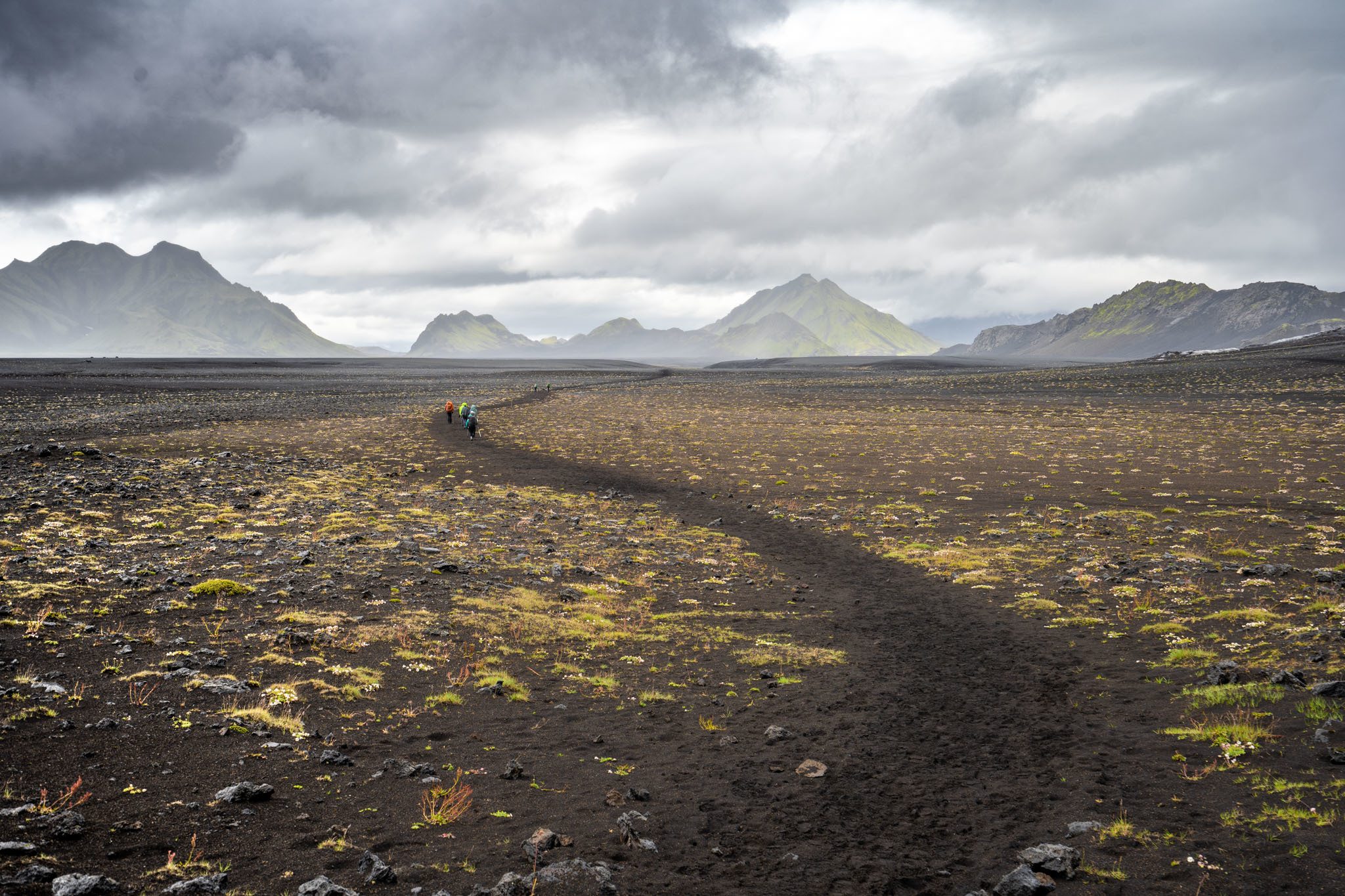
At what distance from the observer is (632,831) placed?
10273 millimetres

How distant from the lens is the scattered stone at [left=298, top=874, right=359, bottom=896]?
8.31 metres

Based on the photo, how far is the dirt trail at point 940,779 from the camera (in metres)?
9.59

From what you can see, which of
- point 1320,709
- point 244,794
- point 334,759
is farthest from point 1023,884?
point 244,794

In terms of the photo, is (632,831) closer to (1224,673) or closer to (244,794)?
(244,794)

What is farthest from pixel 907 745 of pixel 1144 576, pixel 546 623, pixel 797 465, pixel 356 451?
pixel 356 451

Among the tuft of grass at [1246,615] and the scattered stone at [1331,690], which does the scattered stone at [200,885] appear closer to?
the scattered stone at [1331,690]

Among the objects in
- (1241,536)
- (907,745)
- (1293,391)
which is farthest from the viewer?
(1293,391)

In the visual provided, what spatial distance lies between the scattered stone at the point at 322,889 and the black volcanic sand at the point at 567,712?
1.32 feet

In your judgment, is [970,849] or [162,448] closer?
[970,849]

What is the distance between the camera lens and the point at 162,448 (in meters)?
46.3

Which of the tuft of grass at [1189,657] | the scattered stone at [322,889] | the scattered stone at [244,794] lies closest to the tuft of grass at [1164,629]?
the tuft of grass at [1189,657]

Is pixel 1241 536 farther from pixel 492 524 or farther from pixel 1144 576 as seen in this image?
pixel 492 524

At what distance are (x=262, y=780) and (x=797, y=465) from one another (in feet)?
131

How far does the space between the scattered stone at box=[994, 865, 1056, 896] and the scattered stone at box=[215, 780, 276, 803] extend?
32.4 feet
